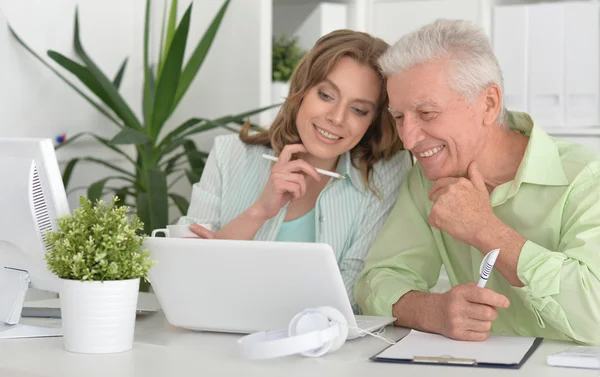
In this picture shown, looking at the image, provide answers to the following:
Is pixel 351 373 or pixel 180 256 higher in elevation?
pixel 180 256

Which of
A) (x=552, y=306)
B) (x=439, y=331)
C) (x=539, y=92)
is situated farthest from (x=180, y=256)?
(x=539, y=92)

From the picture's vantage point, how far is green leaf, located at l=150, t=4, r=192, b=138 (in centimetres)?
296

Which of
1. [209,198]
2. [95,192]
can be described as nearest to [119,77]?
[95,192]

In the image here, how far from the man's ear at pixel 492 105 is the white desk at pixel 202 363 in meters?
0.50

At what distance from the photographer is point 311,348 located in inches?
56.6

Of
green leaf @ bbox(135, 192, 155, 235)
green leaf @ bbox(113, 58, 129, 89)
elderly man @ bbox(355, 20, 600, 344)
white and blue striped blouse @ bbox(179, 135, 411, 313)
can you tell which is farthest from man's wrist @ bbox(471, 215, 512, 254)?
green leaf @ bbox(113, 58, 129, 89)

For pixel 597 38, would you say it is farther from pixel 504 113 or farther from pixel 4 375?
pixel 4 375

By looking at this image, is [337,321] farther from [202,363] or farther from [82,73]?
[82,73]

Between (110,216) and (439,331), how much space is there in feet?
2.10

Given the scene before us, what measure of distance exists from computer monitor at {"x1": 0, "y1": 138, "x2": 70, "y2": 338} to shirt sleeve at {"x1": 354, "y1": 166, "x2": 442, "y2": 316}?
658 mm

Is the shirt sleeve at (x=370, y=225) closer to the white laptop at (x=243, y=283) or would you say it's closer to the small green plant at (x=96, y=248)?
the white laptop at (x=243, y=283)

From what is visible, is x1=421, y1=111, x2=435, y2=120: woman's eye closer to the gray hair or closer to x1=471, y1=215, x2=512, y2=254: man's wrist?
the gray hair

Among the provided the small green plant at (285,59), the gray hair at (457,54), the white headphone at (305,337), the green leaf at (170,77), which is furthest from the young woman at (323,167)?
the small green plant at (285,59)

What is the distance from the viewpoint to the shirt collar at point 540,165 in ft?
5.92
